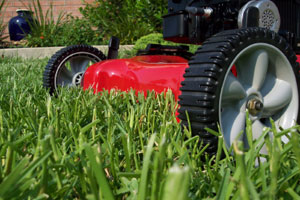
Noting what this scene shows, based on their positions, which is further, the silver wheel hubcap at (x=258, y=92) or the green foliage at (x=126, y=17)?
the green foliage at (x=126, y=17)

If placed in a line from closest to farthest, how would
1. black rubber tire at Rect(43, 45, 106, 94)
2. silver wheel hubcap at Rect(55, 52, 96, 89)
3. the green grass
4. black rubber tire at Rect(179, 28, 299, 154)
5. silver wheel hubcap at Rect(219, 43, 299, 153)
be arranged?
the green grass → black rubber tire at Rect(179, 28, 299, 154) → silver wheel hubcap at Rect(219, 43, 299, 153) → black rubber tire at Rect(43, 45, 106, 94) → silver wheel hubcap at Rect(55, 52, 96, 89)

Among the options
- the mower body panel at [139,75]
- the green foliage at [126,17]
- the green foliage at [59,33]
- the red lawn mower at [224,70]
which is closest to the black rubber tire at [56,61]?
the red lawn mower at [224,70]

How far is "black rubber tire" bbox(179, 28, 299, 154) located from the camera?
109 cm

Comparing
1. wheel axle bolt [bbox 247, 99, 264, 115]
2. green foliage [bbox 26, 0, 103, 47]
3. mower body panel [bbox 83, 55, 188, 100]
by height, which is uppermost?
green foliage [bbox 26, 0, 103, 47]

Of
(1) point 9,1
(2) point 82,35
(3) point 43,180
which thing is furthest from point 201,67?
(1) point 9,1

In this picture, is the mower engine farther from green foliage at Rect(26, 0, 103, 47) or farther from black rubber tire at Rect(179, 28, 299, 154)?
green foliage at Rect(26, 0, 103, 47)

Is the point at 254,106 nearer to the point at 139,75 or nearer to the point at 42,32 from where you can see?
the point at 139,75

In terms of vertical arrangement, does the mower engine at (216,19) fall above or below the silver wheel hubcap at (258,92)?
above

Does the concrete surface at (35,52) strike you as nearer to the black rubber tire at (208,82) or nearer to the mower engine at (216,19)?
the mower engine at (216,19)

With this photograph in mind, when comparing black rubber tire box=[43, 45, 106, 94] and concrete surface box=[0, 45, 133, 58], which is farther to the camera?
concrete surface box=[0, 45, 133, 58]

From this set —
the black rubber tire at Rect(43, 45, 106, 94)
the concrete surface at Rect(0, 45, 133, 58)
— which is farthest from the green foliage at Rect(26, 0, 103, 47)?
the black rubber tire at Rect(43, 45, 106, 94)

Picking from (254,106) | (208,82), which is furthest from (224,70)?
(254,106)

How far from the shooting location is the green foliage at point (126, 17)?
5.84 metres

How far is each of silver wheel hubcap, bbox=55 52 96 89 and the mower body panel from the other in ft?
0.94
